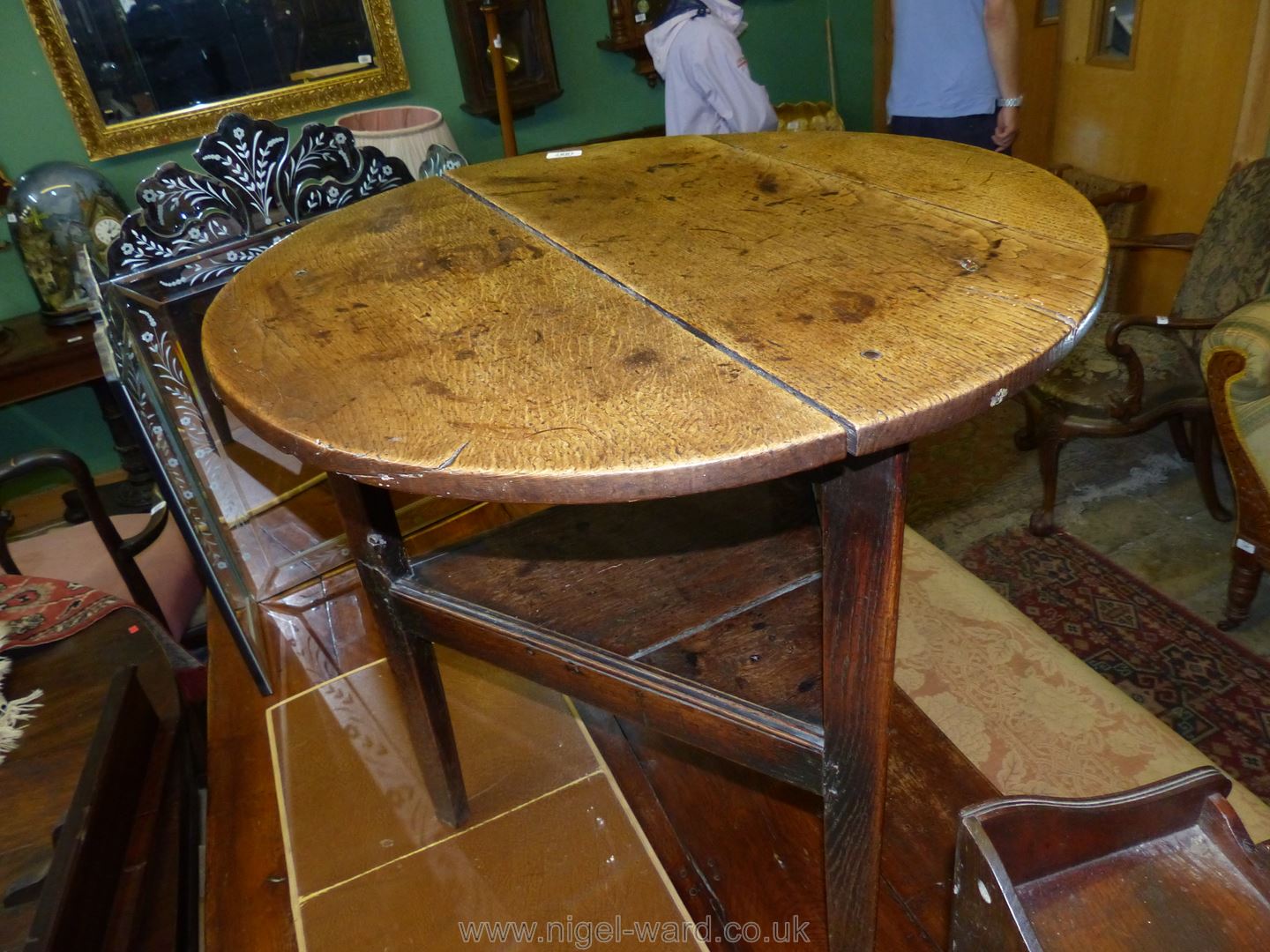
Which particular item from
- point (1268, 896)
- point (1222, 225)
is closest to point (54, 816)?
point (1268, 896)

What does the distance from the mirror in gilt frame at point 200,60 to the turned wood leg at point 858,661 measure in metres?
2.95

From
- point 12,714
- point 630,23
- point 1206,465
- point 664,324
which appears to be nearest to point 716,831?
point 664,324

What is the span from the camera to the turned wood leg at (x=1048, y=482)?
2.35m

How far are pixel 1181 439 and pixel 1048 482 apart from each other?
1.87ft

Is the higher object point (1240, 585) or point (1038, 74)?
point (1038, 74)

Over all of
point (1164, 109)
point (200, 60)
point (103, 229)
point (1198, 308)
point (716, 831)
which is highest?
point (200, 60)

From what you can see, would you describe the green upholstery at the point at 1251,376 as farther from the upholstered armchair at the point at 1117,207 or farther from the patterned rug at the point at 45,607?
the patterned rug at the point at 45,607

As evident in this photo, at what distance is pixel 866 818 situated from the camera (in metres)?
0.86

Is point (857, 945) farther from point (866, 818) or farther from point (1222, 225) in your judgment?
point (1222, 225)

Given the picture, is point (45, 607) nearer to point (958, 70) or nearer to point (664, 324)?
point (664, 324)

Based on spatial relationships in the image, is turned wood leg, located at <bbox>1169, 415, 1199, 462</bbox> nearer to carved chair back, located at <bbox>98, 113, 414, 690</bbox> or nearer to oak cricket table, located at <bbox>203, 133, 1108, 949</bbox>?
oak cricket table, located at <bbox>203, 133, 1108, 949</bbox>

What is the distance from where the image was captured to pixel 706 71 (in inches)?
108

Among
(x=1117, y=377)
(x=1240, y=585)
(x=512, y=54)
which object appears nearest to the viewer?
(x=1240, y=585)

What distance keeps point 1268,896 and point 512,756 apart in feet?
3.41
